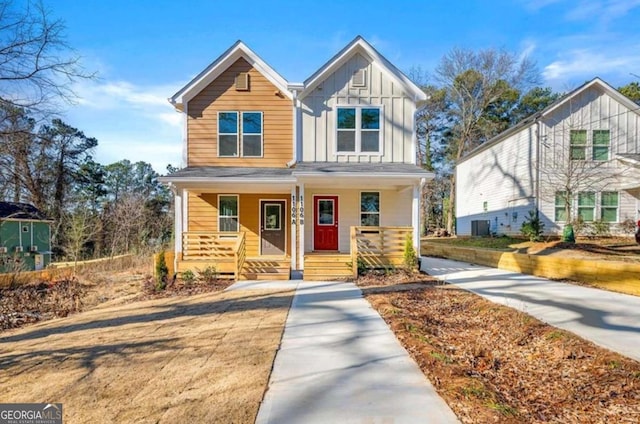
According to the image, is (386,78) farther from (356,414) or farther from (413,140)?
(356,414)

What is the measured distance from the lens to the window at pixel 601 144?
56.0 feet

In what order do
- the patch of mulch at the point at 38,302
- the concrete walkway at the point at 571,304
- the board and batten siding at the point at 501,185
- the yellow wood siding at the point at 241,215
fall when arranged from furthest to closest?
the board and batten siding at the point at 501,185
the yellow wood siding at the point at 241,215
the patch of mulch at the point at 38,302
the concrete walkway at the point at 571,304

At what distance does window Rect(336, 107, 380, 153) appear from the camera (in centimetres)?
1208

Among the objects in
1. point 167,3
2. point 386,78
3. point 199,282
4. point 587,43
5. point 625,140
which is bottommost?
point 199,282

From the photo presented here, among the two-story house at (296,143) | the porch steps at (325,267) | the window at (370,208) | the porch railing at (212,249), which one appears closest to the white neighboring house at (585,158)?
the two-story house at (296,143)

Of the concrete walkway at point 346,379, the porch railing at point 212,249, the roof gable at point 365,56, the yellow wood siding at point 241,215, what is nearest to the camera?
the concrete walkway at point 346,379

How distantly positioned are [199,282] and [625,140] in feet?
64.6

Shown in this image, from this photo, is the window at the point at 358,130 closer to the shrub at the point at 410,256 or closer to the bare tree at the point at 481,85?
the shrub at the point at 410,256

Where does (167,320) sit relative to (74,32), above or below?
below

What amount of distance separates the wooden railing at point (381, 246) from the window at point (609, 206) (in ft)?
39.1

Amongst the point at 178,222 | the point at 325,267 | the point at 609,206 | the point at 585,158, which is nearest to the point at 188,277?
the point at 178,222

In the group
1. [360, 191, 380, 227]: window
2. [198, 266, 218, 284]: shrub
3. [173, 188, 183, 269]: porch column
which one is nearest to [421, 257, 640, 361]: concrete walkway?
[360, 191, 380, 227]: window

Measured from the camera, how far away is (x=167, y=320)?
625cm

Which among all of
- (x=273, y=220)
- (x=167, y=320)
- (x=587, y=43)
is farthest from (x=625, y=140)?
(x=167, y=320)
